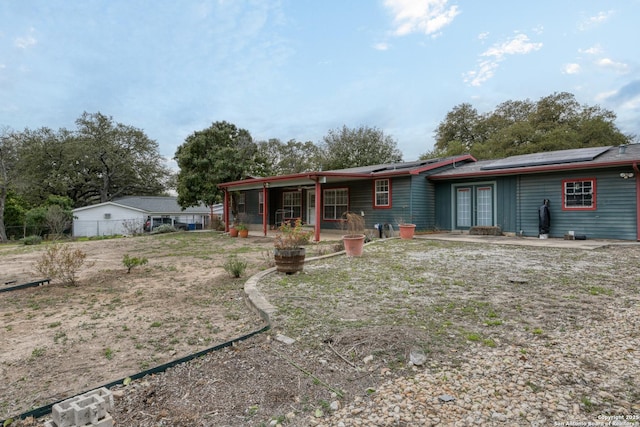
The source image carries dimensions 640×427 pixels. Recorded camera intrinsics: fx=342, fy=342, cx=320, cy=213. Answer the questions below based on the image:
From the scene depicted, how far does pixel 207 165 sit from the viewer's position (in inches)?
754

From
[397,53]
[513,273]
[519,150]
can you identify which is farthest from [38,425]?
[519,150]

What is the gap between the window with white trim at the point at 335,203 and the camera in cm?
1519

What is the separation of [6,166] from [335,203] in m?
26.9

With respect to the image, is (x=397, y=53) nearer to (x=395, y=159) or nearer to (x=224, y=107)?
(x=224, y=107)

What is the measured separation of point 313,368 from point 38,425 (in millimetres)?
1665

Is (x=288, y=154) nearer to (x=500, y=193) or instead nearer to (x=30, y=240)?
(x=30, y=240)

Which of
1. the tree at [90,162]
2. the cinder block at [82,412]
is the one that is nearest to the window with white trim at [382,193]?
the cinder block at [82,412]

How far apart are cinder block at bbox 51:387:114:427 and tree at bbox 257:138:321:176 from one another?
112ft

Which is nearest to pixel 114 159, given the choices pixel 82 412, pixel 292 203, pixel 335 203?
pixel 292 203

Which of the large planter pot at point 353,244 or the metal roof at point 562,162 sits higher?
the metal roof at point 562,162

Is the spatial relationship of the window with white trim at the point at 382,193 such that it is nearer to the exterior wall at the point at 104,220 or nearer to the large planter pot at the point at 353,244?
the large planter pot at the point at 353,244

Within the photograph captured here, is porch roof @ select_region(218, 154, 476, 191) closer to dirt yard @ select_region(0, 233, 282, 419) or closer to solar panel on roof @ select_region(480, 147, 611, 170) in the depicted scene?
solar panel on roof @ select_region(480, 147, 611, 170)

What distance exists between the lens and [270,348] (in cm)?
291

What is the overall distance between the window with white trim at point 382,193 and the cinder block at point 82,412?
40.5 feet
